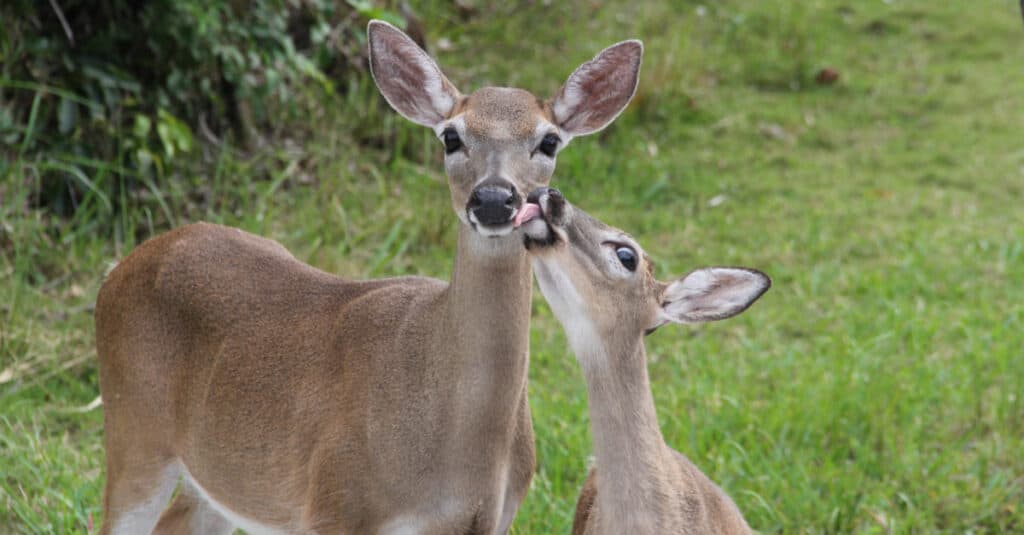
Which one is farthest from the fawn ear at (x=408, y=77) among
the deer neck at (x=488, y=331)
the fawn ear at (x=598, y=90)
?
the deer neck at (x=488, y=331)

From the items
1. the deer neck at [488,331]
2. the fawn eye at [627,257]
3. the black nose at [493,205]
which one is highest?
the black nose at [493,205]

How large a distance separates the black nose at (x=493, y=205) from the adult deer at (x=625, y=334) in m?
0.20

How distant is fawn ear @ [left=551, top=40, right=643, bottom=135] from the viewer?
3.85 m

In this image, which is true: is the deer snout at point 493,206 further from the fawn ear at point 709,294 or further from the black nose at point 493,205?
the fawn ear at point 709,294

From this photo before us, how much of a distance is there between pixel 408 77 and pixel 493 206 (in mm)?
760

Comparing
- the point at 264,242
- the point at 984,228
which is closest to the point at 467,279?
the point at 264,242

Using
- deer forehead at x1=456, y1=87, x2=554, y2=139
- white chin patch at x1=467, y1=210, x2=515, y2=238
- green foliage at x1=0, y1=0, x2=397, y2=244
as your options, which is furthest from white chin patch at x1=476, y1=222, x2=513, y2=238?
green foliage at x1=0, y1=0, x2=397, y2=244

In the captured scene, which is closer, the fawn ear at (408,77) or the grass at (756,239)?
the fawn ear at (408,77)

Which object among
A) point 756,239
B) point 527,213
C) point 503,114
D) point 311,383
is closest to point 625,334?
point 527,213

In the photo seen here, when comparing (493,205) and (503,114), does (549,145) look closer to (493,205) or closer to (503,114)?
(503,114)

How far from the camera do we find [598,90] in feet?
12.9

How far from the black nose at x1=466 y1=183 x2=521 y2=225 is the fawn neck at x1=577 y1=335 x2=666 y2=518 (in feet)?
1.54

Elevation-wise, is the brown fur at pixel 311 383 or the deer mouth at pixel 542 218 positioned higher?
the deer mouth at pixel 542 218

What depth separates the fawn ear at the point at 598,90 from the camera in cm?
385
